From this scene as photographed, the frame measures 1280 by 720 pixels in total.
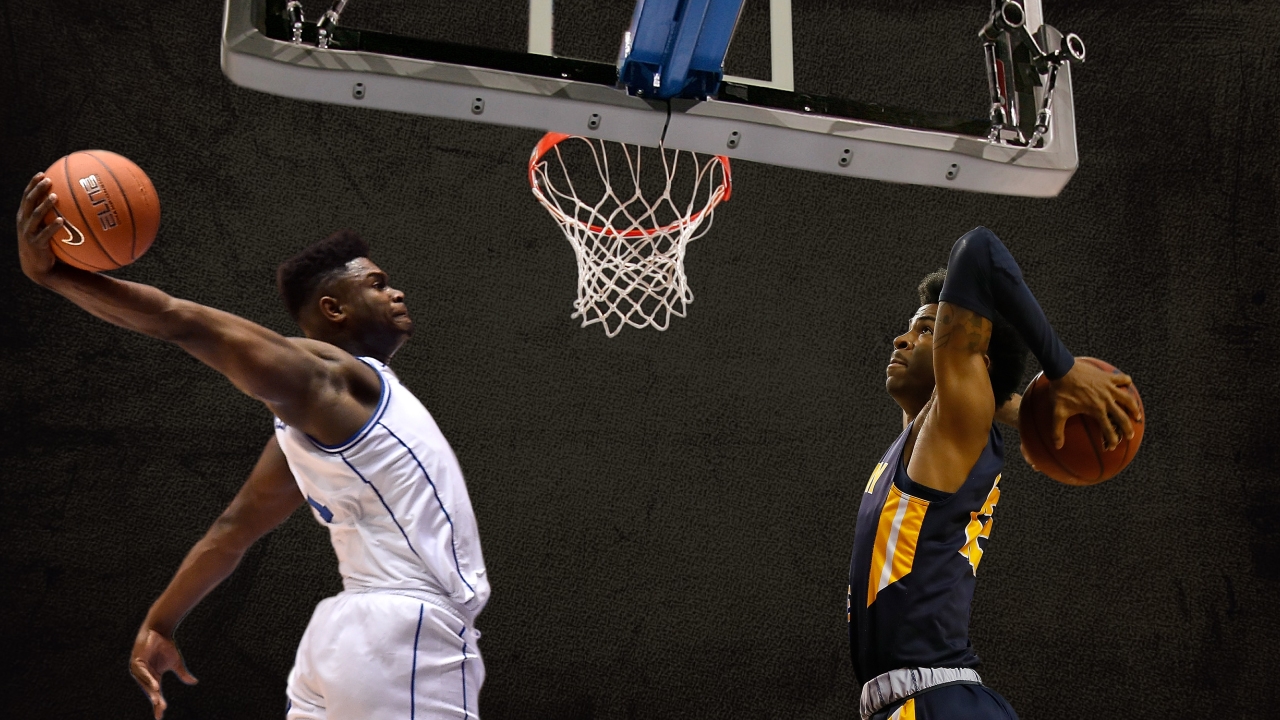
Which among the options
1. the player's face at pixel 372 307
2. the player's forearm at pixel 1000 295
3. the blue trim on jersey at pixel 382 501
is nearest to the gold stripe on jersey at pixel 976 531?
the player's forearm at pixel 1000 295

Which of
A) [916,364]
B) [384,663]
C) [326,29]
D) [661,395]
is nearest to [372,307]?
[326,29]

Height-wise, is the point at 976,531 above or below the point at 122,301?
below

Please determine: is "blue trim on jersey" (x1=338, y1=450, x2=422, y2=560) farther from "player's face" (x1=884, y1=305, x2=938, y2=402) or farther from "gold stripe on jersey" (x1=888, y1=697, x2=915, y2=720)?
"player's face" (x1=884, y1=305, x2=938, y2=402)

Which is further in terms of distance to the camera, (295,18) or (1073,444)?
(295,18)

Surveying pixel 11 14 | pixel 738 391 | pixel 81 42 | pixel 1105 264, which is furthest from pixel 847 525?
pixel 11 14

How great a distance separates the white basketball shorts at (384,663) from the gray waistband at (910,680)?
2.94ft

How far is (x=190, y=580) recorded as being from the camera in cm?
292

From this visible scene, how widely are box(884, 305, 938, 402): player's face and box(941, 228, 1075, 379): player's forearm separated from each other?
0.46m

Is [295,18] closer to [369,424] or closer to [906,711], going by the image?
[369,424]

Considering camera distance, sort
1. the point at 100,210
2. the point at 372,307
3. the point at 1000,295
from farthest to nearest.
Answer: the point at 372,307 < the point at 1000,295 < the point at 100,210

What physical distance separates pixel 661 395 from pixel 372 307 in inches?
82.0

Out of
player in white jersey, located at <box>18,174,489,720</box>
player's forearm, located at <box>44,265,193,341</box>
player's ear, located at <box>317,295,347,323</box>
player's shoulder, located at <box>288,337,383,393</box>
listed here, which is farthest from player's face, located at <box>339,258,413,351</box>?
player's forearm, located at <box>44,265,193,341</box>

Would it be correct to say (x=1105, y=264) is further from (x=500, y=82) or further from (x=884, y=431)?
(x=500, y=82)

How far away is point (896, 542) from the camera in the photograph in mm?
2502
